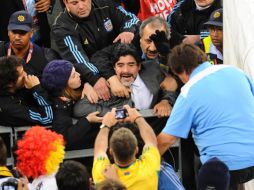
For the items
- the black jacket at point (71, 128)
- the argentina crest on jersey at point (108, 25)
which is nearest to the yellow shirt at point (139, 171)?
the black jacket at point (71, 128)

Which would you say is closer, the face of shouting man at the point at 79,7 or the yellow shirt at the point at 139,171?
the yellow shirt at the point at 139,171

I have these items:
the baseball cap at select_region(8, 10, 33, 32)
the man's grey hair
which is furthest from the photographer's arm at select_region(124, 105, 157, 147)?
the baseball cap at select_region(8, 10, 33, 32)

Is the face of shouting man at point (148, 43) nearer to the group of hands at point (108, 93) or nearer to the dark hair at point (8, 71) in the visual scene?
the group of hands at point (108, 93)

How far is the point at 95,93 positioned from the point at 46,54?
0.91 meters

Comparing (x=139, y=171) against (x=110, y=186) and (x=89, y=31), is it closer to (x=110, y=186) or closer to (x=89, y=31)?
(x=110, y=186)

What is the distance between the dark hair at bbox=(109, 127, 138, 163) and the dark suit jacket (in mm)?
1254

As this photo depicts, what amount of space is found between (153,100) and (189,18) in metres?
1.47

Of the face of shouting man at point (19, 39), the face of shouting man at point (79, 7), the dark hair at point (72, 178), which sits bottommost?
the dark hair at point (72, 178)

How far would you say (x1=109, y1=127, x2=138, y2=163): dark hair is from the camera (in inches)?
182

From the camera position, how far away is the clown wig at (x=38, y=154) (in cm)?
487

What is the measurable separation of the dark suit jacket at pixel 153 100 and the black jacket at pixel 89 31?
341 millimetres

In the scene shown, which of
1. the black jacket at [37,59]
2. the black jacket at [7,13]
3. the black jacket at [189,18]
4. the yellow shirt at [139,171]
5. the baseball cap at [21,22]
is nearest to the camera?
the yellow shirt at [139,171]

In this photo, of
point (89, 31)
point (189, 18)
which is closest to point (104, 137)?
point (89, 31)

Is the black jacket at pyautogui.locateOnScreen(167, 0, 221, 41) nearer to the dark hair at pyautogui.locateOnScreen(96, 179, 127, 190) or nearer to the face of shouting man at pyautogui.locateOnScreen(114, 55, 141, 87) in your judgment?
the face of shouting man at pyautogui.locateOnScreen(114, 55, 141, 87)
